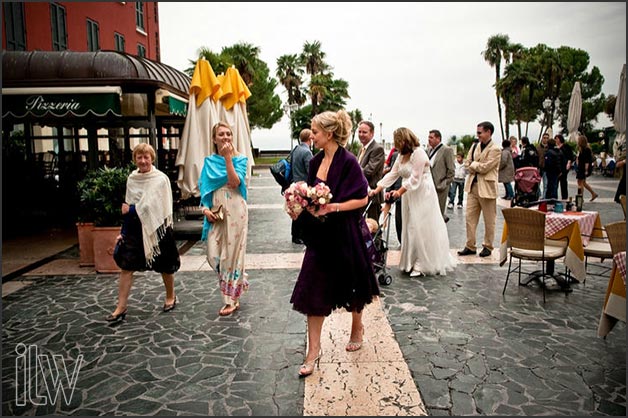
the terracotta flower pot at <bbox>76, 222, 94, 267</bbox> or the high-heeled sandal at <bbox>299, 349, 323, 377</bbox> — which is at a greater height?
the terracotta flower pot at <bbox>76, 222, 94, 267</bbox>

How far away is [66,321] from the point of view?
15.7ft

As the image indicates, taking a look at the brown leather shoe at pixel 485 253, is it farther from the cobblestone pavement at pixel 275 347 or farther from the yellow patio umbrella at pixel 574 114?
the yellow patio umbrella at pixel 574 114

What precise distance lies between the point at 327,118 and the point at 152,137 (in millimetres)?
5901

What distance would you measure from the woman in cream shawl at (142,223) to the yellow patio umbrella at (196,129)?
2.62 m

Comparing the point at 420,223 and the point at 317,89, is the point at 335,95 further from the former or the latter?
the point at 420,223

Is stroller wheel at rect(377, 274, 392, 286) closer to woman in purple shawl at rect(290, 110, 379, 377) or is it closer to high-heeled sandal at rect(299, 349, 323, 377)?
woman in purple shawl at rect(290, 110, 379, 377)

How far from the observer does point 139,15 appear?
81.8 feet

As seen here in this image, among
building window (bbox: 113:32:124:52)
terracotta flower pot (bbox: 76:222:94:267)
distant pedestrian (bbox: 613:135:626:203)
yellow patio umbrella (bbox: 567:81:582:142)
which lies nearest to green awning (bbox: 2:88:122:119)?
terracotta flower pot (bbox: 76:222:94:267)

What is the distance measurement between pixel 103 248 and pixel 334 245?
A: 454 centimetres

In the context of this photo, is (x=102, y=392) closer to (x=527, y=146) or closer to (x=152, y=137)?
(x=152, y=137)

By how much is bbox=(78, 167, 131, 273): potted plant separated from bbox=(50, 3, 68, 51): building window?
40.5ft

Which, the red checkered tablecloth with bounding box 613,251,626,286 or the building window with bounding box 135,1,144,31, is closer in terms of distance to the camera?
the red checkered tablecloth with bounding box 613,251,626,286

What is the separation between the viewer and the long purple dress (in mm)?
3486

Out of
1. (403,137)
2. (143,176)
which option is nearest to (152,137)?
(143,176)
